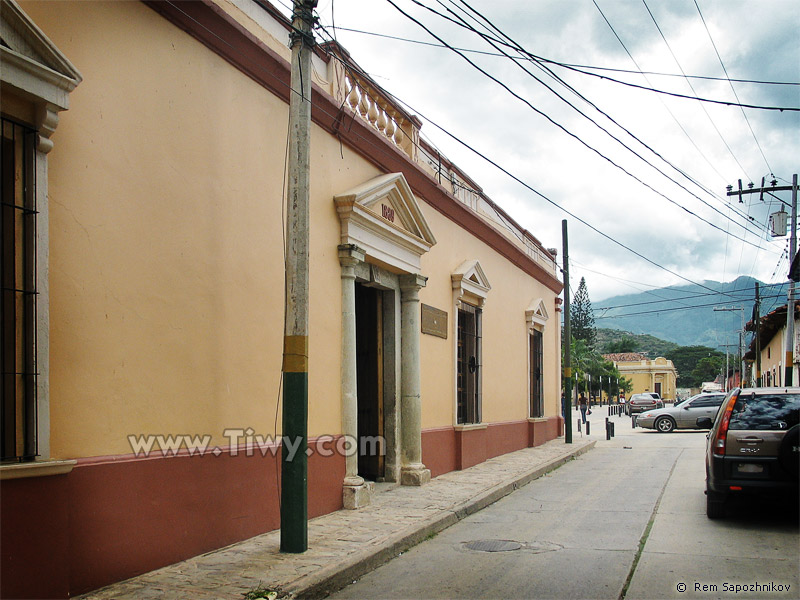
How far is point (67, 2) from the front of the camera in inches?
224

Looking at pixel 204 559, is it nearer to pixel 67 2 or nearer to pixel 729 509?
pixel 67 2

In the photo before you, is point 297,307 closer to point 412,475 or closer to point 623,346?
point 412,475

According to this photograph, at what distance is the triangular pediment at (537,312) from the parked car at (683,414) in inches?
377

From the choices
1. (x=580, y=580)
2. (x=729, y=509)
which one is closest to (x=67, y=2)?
(x=580, y=580)

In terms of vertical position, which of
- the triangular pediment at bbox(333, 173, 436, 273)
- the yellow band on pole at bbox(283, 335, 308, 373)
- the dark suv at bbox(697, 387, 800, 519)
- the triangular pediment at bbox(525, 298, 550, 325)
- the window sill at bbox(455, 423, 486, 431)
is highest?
the triangular pediment at bbox(333, 173, 436, 273)

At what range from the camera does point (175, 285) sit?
6.61 m

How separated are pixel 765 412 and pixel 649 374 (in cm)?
8820

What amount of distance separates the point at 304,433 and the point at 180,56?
358 cm

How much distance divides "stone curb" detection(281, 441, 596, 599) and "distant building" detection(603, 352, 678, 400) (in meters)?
85.0

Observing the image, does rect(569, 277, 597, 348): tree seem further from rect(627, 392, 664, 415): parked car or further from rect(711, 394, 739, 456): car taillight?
rect(711, 394, 739, 456): car taillight

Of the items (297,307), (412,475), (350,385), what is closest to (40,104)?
(297,307)

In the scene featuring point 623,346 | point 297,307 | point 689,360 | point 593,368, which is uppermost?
point 297,307

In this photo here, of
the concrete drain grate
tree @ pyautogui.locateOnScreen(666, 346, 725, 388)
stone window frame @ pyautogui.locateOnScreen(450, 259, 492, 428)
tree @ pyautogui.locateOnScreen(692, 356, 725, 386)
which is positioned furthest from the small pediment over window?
tree @ pyautogui.locateOnScreen(666, 346, 725, 388)

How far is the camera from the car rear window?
7918 mm
